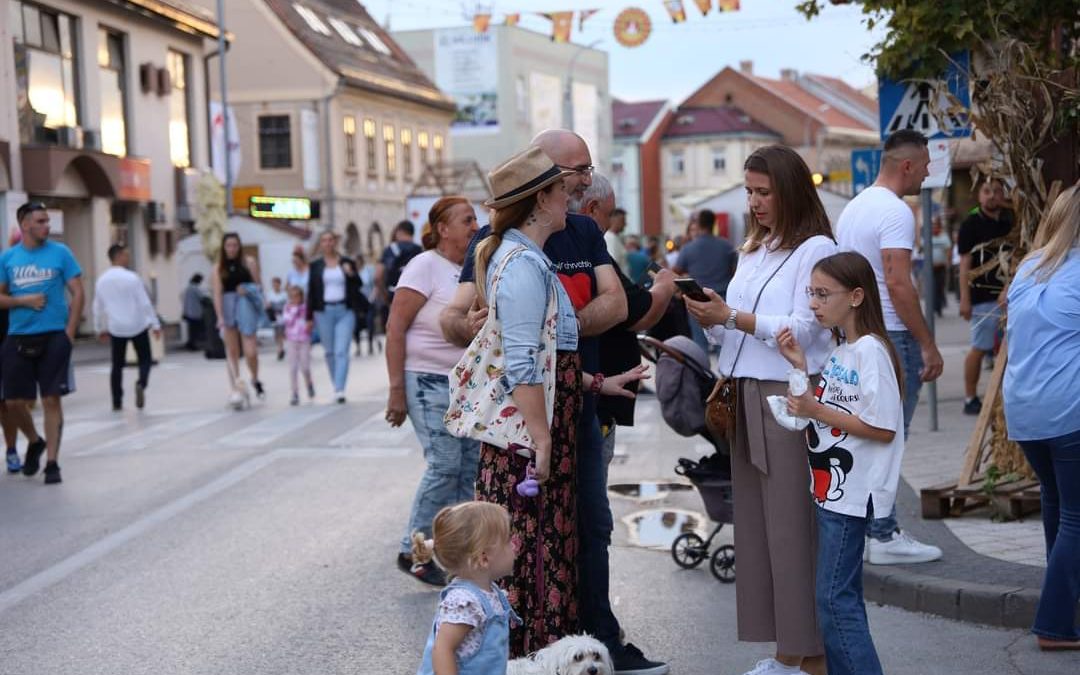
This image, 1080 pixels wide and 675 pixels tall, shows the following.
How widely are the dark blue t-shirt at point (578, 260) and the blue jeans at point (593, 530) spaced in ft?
0.60

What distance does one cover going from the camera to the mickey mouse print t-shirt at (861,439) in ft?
15.4

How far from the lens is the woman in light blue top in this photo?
Answer: 5230mm

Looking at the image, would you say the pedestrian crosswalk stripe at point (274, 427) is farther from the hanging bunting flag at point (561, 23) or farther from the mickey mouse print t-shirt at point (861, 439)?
the hanging bunting flag at point (561, 23)

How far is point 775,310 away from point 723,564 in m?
2.46

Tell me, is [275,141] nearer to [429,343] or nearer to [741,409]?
[429,343]

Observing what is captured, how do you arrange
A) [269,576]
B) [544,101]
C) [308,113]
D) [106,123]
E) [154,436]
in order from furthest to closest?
1. [544,101]
2. [308,113]
3. [106,123]
4. [154,436]
5. [269,576]

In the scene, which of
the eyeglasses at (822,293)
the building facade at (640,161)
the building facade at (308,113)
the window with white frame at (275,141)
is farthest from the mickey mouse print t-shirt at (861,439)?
the building facade at (640,161)

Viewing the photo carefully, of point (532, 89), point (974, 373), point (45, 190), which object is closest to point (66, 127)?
point (45, 190)

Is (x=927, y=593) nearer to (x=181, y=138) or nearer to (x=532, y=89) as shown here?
(x=181, y=138)

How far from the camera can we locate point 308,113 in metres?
49.7

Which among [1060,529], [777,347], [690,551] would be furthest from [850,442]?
[690,551]

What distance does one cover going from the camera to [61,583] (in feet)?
24.7

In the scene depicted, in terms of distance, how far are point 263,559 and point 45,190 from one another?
76.4 ft

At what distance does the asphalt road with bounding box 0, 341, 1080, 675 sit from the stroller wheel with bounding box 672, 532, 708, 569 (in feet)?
0.18
